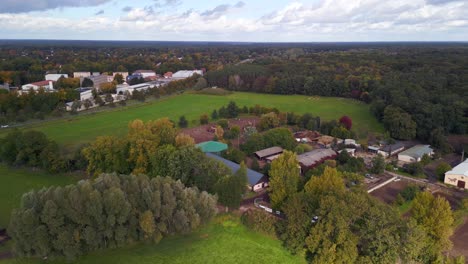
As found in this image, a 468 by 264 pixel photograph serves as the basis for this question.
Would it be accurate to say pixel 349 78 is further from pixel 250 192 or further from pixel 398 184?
pixel 250 192

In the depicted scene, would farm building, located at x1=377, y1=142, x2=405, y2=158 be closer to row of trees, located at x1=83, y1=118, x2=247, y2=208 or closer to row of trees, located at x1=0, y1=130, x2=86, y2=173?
row of trees, located at x1=83, y1=118, x2=247, y2=208

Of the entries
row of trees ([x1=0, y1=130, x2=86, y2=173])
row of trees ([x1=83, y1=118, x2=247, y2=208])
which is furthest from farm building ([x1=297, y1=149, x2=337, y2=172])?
row of trees ([x1=0, y1=130, x2=86, y2=173])

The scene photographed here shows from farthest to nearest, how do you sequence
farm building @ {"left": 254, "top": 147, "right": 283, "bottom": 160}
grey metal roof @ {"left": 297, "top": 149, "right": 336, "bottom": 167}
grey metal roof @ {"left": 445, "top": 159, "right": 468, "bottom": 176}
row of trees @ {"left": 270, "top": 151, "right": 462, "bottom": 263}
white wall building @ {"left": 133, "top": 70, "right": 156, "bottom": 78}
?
Result: white wall building @ {"left": 133, "top": 70, "right": 156, "bottom": 78} < farm building @ {"left": 254, "top": 147, "right": 283, "bottom": 160} < grey metal roof @ {"left": 297, "top": 149, "right": 336, "bottom": 167} < grey metal roof @ {"left": 445, "top": 159, "right": 468, "bottom": 176} < row of trees @ {"left": 270, "top": 151, "right": 462, "bottom": 263}

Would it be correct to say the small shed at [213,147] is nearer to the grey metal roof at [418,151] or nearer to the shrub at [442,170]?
the grey metal roof at [418,151]

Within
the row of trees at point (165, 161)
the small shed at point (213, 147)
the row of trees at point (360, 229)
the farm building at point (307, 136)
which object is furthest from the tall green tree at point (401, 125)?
the row of trees at point (165, 161)

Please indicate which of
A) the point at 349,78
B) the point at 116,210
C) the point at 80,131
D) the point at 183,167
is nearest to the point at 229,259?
the point at 116,210

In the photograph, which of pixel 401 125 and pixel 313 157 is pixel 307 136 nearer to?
pixel 313 157

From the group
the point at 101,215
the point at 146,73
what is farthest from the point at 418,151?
the point at 146,73
